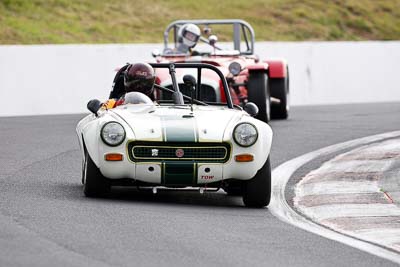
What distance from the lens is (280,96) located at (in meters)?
20.9

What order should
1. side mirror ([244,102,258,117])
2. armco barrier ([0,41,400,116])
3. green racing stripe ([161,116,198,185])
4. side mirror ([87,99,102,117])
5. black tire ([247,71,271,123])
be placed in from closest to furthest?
green racing stripe ([161,116,198,185]) → side mirror ([87,99,102,117]) → side mirror ([244,102,258,117]) → black tire ([247,71,271,123]) → armco barrier ([0,41,400,116])

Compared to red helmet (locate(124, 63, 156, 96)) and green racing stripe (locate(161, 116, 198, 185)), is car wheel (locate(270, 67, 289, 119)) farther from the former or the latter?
green racing stripe (locate(161, 116, 198, 185))

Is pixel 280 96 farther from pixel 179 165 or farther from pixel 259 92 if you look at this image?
pixel 179 165

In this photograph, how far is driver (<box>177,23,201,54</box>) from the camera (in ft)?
65.9

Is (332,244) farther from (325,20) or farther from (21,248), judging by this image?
(325,20)

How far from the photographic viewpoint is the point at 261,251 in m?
7.72

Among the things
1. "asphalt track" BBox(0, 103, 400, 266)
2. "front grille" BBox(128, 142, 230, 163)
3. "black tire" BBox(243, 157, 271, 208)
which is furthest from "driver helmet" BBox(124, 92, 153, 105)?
"black tire" BBox(243, 157, 271, 208)

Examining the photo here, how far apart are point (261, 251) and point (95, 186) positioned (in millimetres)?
2485

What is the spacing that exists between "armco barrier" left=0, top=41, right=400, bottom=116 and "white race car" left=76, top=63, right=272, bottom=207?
12819 mm

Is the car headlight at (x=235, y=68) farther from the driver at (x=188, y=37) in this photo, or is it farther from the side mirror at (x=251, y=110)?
the side mirror at (x=251, y=110)

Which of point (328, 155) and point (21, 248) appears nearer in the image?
point (21, 248)

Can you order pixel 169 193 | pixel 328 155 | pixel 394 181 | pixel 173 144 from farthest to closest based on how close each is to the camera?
pixel 328 155 < pixel 394 181 < pixel 169 193 < pixel 173 144

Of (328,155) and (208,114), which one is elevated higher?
(208,114)

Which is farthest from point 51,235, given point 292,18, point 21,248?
point 292,18
